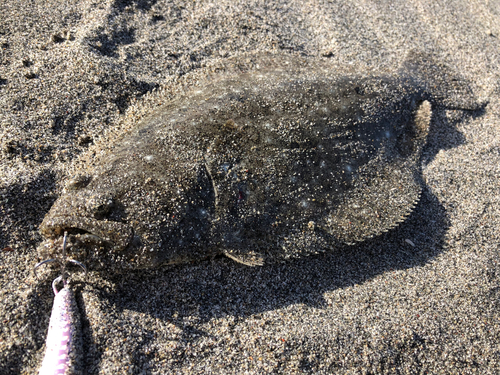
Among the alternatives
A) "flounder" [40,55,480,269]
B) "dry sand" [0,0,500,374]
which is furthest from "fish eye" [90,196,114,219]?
"dry sand" [0,0,500,374]

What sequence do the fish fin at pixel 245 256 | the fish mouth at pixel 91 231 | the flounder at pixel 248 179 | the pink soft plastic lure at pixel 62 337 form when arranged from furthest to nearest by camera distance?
the fish fin at pixel 245 256, the flounder at pixel 248 179, the fish mouth at pixel 91 231, the pink soft plastic lure at pixel 62 337

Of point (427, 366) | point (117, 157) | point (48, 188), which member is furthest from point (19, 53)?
point (427, 366)

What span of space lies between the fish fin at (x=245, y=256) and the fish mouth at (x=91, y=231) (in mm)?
943

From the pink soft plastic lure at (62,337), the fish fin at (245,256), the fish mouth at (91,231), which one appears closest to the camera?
the pink soft plastic lure at (62,337)

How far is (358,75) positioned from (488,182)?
2.12 metres

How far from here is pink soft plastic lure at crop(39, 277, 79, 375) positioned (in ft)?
8.72

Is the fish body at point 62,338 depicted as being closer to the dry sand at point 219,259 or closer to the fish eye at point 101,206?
the dry sand at point 219,259

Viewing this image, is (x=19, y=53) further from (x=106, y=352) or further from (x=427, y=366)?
(x=427, y=366)

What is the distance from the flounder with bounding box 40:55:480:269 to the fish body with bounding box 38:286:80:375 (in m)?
0.39

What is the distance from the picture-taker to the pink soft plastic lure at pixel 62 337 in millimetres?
2658

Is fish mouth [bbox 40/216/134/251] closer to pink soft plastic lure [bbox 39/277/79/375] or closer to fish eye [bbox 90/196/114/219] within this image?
fish eye [bbox 90/196/114/219]

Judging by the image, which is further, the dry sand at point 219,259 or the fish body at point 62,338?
the dry sand at point 219,259

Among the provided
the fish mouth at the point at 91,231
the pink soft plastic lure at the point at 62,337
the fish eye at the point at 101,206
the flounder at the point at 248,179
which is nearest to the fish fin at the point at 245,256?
the flounder at the point at 248,179

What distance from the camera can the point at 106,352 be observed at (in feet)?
9.46
